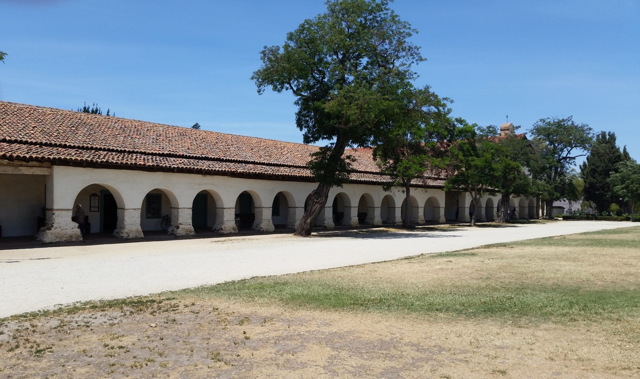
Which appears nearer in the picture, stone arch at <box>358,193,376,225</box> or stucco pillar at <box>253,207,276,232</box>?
stucco pillar at <box>253,207,276,232</box>

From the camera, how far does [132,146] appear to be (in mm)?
22594

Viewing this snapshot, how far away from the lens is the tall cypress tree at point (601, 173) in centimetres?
6159

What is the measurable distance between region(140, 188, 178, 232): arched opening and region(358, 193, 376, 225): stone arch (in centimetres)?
1309

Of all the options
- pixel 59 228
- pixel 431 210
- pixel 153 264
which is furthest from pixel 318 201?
pixel 431 210

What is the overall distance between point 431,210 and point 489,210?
674 centimetres

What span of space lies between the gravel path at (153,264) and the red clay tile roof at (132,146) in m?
3.30

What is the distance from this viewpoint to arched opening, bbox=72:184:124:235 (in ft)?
72.5

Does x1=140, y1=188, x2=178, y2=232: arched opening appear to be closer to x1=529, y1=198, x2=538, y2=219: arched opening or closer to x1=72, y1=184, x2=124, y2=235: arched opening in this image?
x1=72, y1=184, x2=124, y2=235: arched opening

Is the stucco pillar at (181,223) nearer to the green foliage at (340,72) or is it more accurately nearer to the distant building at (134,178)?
the distant building at (134,178)

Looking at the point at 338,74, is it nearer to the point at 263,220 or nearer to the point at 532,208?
the point at 263,220

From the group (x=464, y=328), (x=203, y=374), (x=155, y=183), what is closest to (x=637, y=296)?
(x=464, y=328)

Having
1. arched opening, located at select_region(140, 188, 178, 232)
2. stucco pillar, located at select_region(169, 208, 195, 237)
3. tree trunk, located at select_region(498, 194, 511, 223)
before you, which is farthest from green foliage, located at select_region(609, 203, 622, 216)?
stucco pillar, located at select_region(169, 208, 195, 237)

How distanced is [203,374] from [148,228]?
2075 centimetres

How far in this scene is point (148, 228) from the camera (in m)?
24.3
